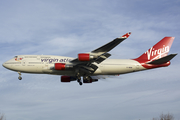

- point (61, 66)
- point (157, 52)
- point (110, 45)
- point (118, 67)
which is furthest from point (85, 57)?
point (157, 52)

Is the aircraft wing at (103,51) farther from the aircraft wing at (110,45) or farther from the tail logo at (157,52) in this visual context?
the tail logo at (157,52)

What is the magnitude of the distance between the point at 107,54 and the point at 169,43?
1572cm

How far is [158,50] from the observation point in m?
47.1

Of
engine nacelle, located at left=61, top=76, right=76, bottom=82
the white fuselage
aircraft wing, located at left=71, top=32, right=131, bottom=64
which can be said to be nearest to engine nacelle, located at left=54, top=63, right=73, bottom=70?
the white fuselage

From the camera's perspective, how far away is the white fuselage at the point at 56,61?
4359 cm

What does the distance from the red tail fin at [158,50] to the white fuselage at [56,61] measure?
2739 mm

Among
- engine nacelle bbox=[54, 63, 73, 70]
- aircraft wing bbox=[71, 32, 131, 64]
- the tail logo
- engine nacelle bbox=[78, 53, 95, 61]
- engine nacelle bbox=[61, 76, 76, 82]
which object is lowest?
engine nacelle bbox=[61, 76, 76, 82]

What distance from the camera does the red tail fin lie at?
4658 centimetres

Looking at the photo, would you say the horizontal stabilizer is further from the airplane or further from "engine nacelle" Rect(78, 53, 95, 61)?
"engine nacelle" Rect(78, 53, 95, 61)

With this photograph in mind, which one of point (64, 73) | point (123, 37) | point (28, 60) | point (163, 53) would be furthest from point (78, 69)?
point (163, 53)

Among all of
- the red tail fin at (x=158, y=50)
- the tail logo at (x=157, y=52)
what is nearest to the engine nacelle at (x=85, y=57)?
the red tail fin at (x=158, y=50)

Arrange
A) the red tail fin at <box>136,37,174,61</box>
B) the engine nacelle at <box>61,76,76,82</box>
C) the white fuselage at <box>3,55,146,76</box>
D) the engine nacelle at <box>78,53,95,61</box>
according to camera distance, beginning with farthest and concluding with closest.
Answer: the engine nacelle at <box>61,76,76,82</box>
the red tail fin at <box>136,37,174,61</box>
the white fuselage at <box>3,55,146,76</box>
the engine nacelle at <box>78,53,95,61</box>

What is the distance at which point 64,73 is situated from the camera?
145 ft

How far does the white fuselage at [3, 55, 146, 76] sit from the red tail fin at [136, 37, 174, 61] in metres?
2.74
